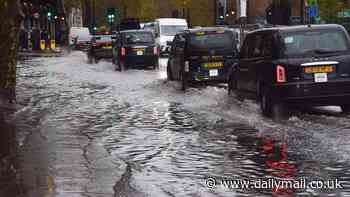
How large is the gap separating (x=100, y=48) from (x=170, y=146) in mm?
36687

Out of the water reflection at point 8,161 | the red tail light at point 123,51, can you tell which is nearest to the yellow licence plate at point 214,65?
the water reflection at point 8,161

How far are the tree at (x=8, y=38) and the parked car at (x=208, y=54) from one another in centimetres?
578

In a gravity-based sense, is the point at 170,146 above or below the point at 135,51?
below

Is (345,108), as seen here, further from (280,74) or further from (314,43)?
(280,74)

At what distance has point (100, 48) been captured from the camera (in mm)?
48500

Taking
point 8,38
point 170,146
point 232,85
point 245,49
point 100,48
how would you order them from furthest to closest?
point 100,48 → point 232,85 → point 8,38 → point 245,49 → point 170,146

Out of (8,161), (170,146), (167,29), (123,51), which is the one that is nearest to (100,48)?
(167,29)

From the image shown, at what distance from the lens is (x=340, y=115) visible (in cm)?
1523

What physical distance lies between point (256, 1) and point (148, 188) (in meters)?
99.9

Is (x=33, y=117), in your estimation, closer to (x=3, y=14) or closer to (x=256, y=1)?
(x=3, y=14)

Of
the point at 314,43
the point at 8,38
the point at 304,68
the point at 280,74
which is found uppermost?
the point at 8,38

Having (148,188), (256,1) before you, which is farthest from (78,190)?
(256,1)

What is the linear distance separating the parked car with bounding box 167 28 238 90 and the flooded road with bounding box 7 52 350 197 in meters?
1.37

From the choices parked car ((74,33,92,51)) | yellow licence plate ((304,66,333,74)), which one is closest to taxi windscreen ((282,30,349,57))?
yellow licence plate ((304,66,333,74))
